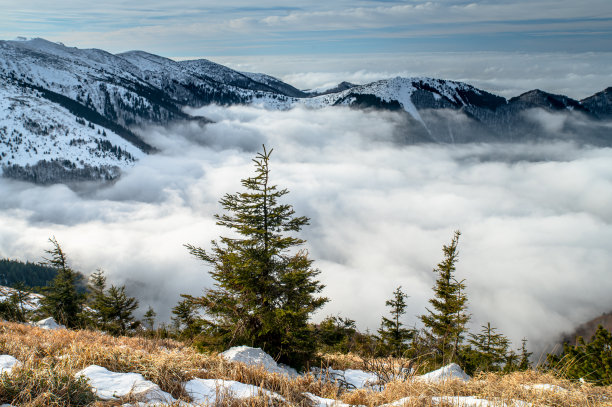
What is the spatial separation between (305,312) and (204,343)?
3.53 m

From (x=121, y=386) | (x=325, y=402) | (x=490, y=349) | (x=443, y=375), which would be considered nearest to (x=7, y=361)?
(x=121, y=386)

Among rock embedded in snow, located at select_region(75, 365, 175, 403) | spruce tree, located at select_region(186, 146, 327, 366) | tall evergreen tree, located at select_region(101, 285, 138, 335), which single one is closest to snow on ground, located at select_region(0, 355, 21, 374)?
rock embedded in snow, located at select_region(75, 365, 175, 403)

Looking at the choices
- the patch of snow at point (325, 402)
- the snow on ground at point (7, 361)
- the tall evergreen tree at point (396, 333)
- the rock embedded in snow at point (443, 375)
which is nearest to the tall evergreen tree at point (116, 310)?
the tall evergreen tree at point (396, 333)

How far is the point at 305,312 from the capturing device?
35.2 ft

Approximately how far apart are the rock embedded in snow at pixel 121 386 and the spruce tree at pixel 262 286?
6507mm

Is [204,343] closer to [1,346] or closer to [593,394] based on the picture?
[1,346]

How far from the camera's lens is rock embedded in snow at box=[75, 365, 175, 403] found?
3307mm

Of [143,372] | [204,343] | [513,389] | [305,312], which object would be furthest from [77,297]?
[513,389]

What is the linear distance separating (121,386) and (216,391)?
112cm

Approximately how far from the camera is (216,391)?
3385 millimetres

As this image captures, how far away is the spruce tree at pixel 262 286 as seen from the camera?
1054 cm

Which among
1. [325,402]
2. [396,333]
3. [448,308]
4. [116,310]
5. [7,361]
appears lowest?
[396,333]

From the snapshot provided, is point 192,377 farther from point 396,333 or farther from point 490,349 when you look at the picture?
point 396,333

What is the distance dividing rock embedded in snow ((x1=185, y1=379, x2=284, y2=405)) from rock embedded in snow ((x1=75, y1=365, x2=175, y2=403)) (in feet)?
0.99
